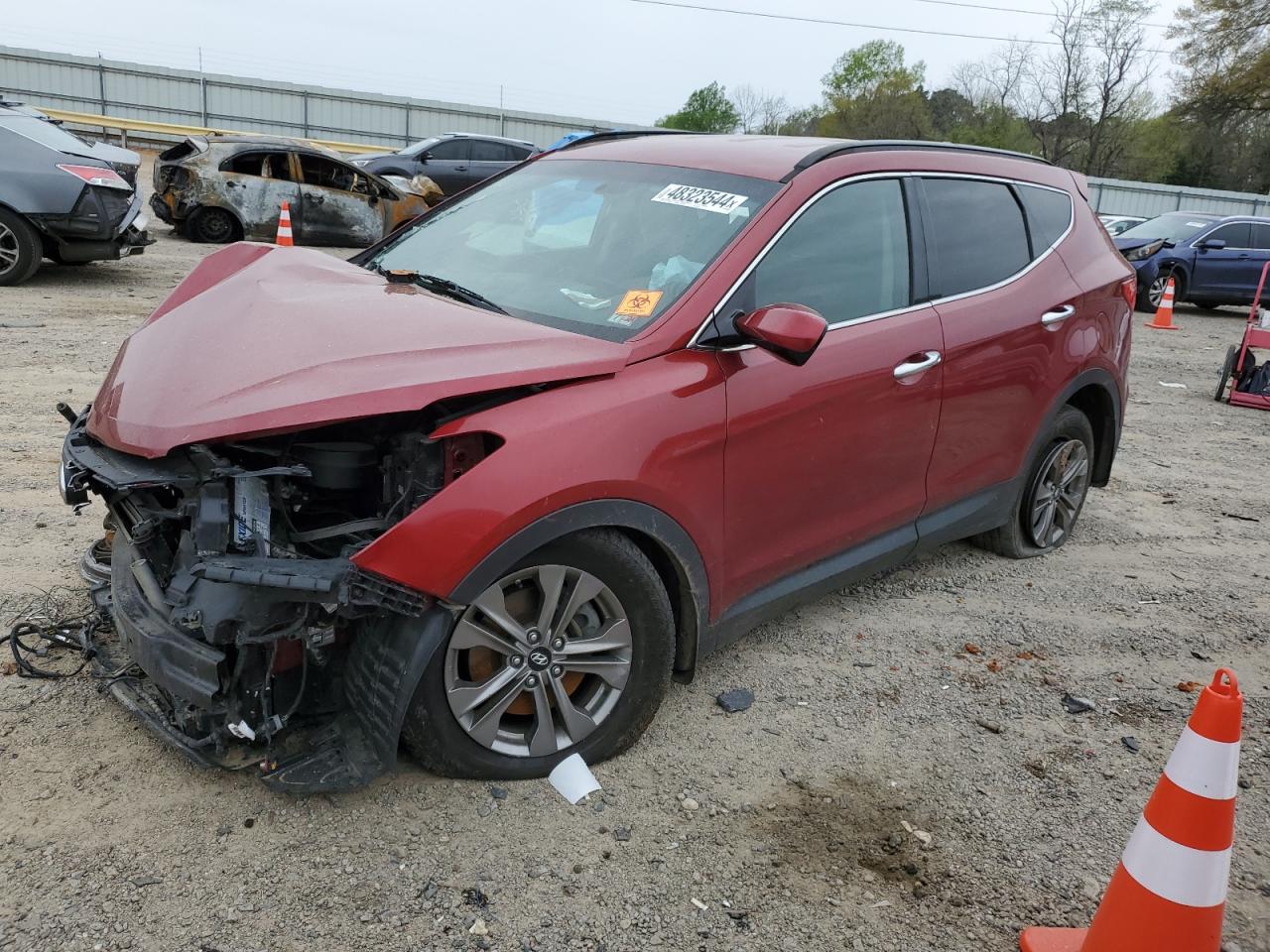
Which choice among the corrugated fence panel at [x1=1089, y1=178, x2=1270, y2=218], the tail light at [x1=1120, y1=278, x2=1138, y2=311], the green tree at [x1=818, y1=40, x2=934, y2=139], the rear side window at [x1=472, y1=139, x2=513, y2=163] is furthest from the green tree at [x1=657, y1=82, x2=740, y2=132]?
the tail light at [x1=1120, y1=278, x2=1138, y2=311]

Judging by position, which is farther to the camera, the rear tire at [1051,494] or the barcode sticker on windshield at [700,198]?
the rear tire at [1051,494]

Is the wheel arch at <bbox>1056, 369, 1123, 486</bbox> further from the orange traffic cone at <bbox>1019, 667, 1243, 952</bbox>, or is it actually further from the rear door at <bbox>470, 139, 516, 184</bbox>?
Result: the rear door at <bbox>470, 139, 516, 184</bbox>

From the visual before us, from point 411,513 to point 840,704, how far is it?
1787mm

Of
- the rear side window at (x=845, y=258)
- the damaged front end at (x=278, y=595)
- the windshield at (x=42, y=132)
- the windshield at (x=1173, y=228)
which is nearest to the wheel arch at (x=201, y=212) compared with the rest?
the windshield at (x=42, y=132)

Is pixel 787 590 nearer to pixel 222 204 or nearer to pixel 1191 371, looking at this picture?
pixel 1191 371

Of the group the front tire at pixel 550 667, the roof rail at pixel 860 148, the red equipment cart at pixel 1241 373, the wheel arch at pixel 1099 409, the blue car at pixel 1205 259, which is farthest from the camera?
the blue car at pixel 1205 259

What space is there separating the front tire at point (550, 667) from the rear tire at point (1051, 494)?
241 cm

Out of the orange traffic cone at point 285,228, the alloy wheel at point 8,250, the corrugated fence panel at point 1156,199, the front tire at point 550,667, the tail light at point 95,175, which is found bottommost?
the front tire at point 550,667

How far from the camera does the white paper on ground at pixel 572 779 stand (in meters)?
2.91

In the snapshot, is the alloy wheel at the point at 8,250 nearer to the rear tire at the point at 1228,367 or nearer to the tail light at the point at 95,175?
the tail light at the point at 95,175

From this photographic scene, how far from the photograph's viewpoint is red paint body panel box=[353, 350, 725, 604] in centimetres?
251

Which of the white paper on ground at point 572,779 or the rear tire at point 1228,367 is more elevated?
the rear tire at point 1228,367

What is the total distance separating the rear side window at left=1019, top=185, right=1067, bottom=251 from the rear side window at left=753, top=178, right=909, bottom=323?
39.5 inches

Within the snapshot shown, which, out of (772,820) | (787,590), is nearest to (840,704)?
(787,590)
